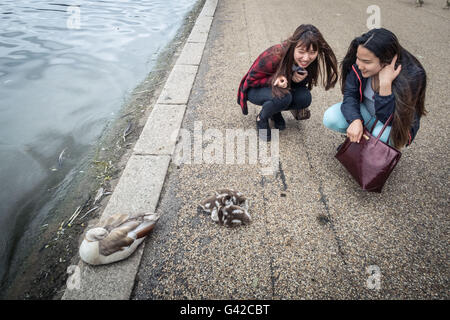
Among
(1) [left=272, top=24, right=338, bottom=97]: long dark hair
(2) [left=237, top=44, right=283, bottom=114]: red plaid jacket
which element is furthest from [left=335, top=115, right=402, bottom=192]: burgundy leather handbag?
(2) [left=237, top=44, right=283, bottom=114]: red plaid jacket

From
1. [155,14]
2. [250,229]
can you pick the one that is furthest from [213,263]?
[155,14]

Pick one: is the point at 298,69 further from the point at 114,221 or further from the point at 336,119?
the point at 114,221

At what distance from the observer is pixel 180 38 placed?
21.4ft

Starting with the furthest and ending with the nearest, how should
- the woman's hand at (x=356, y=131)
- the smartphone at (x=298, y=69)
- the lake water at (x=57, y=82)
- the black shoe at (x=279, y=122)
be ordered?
the black shoe at (x=279, y=122)
the lake water at (x=57, y=82)
the smartphone at (x=298, y=69)
the woman's hand at (x=356, y=131)

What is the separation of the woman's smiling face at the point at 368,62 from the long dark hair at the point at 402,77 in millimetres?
23

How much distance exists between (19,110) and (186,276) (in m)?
4.40

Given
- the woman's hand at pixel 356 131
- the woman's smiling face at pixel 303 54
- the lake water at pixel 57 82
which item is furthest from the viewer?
the lake water at pixel 57 82

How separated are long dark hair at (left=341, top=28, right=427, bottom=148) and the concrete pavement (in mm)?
778

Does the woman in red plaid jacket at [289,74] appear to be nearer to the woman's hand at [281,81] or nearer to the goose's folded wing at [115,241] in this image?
the woman's hand at [281,81]

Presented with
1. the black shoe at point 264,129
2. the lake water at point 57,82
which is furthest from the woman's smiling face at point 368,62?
the lake water at point 57,82

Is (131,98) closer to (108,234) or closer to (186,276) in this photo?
(108,234)

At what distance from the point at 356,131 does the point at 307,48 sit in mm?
879

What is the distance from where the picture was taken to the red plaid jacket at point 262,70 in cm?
242

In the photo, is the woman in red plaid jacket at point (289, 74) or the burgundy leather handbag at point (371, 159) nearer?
the burgundy leather handbag at point (371, 159)
